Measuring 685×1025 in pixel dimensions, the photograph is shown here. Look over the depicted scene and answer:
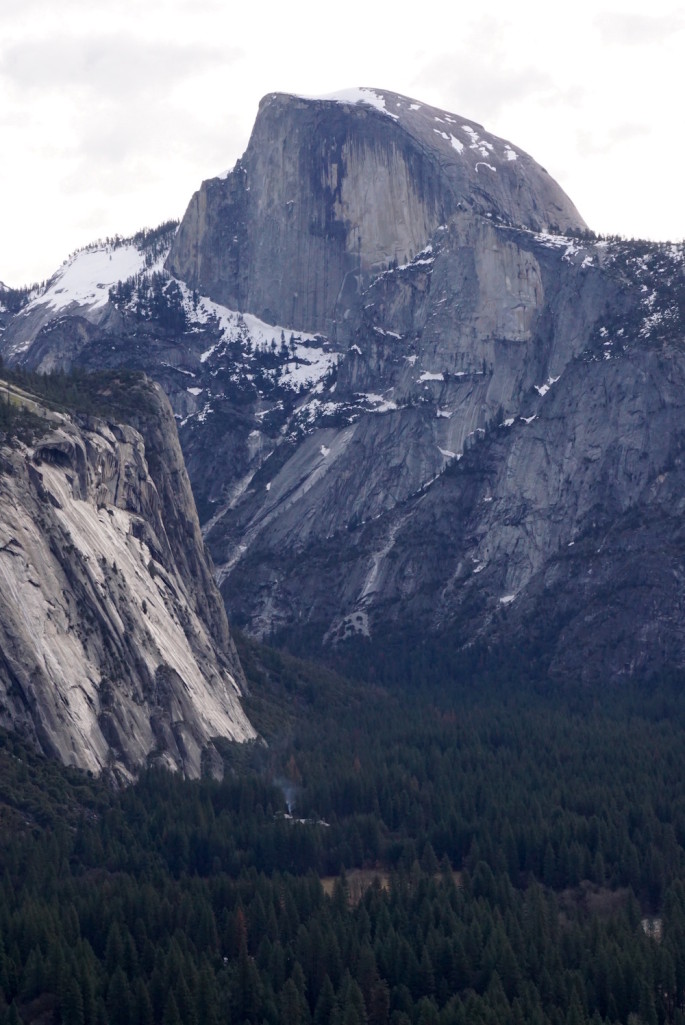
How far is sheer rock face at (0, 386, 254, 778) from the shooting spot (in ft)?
547

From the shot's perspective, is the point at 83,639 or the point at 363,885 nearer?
the point at 363,885

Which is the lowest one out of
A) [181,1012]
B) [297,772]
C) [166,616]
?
[181,1012]

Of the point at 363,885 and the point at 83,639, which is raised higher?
the point at 83,639

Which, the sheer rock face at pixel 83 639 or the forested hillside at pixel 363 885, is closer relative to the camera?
the forested hillside at pixel 363 885

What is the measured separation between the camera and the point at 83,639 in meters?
178

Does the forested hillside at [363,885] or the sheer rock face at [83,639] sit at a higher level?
the sheer rock face at [83,639]

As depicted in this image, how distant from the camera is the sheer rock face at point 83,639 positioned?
547 feet

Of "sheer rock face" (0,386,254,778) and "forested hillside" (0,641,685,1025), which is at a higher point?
"sheer rock face" (0,386,254,778)

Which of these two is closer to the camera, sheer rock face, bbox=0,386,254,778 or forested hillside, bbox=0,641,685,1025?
forested hillside, bbox=0,641,685,1025

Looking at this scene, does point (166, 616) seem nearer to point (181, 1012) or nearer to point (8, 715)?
point (8, 715)

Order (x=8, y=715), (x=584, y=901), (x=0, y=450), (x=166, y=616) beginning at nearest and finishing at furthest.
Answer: (x=584, y=901)
(x=8, y=715)
(x=0, y=450)
(x=166, y=616)

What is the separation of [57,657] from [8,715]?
7.90 metres

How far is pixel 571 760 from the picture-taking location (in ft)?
607

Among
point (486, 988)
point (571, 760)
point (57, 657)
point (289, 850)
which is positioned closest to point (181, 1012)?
point (486, 988)
